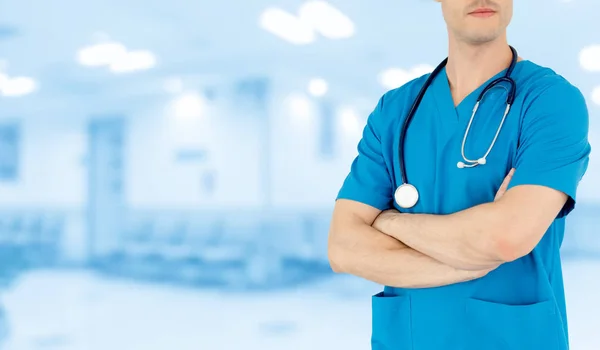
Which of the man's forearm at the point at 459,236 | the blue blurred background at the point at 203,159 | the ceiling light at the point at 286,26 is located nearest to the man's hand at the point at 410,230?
the man's forearm at the point at 459,236

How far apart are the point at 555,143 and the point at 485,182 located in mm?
110

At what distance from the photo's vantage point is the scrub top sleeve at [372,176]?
0.95m

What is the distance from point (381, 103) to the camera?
3.29ft

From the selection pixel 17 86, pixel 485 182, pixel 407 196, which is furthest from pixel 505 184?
pixel 17 86

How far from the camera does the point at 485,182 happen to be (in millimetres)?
838

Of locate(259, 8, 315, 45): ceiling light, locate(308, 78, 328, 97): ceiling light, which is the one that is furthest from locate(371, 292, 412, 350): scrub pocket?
locate(308, 78, 328, 97): ceiling light

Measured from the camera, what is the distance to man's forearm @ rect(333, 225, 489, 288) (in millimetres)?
Result: 833

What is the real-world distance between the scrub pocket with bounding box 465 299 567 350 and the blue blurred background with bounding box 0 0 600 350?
2.31 m

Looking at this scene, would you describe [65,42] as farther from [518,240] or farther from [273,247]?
[518,240]

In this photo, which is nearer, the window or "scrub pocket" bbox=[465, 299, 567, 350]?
"scrub pocket" bbox=[465, 299, 567, 350]

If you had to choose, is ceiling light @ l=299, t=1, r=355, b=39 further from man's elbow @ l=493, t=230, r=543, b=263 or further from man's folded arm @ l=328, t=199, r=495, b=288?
man's elbow @ l=493, t=230, r=543, b=263

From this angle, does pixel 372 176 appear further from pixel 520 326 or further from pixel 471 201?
pixel 520 326

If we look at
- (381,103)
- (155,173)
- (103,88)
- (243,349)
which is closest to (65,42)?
(103,88)

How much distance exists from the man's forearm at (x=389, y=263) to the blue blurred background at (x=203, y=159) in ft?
7.78
